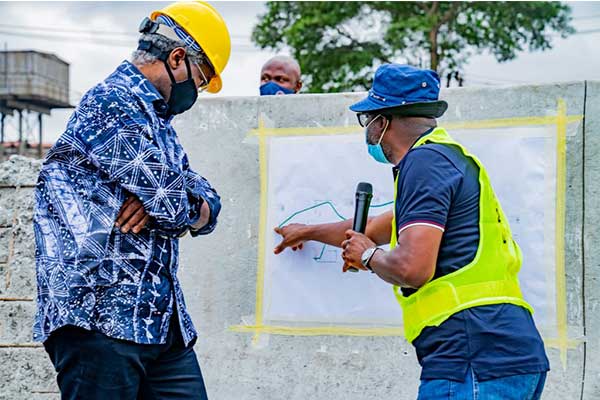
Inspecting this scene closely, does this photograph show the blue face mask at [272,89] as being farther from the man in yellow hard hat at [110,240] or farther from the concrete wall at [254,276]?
the man in yellow hard hat at [110,240]

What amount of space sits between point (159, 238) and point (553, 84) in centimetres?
220

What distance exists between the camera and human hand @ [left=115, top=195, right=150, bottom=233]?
285 centimetres

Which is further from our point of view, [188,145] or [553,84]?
[188,145]

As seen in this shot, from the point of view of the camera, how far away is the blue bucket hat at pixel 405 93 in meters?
3.00

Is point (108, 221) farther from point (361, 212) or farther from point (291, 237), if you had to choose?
point (291, 237)

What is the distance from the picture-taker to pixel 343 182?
175 inches

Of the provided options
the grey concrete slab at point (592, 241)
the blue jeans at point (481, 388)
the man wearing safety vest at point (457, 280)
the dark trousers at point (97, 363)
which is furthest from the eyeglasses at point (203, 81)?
the grey concrete slab at point (592, 241)

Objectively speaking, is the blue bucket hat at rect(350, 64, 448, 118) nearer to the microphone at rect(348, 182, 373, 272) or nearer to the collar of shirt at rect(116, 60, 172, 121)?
the microphone at rect(348, 182, 373, 272)

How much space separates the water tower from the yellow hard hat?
107ft

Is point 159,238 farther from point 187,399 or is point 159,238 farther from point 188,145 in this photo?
point 188,145

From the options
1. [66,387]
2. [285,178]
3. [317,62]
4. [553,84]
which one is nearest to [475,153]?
[553,84]

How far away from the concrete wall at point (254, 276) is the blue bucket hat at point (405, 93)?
1.28 m

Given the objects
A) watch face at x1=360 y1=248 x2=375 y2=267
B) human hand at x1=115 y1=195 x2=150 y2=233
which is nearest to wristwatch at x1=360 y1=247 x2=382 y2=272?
watch face at x1=360 y1=248 x2=375 y2=267

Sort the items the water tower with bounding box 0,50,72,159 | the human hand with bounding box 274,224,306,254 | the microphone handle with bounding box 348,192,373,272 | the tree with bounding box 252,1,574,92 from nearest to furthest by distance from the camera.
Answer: the microphone handle with bounding box 348,192,373,272 < the human hand with bounding box 274,224,306,254 < the tree with bounding box 252,1,574,92 < the water tower with bounding box 0,50,72,159
